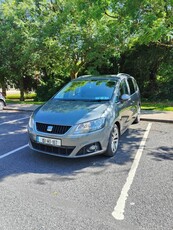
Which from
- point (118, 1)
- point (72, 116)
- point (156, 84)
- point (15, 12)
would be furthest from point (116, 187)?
point (15, 12)

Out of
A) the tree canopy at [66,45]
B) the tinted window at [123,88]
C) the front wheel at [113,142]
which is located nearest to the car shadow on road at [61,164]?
the front wheel at [113,142]

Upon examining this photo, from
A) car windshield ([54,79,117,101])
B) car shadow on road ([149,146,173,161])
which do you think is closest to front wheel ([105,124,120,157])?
car windshield ([54,79,117,101])

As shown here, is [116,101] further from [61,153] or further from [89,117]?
[61,153]

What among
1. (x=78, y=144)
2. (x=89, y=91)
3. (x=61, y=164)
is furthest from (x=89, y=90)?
(x=61, y=164)

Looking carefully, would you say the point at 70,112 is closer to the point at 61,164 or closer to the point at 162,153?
the point at 61,164

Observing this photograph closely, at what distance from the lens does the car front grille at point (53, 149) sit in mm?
3897

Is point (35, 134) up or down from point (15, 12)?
down

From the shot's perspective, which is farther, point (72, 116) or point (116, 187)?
point (72, 116)

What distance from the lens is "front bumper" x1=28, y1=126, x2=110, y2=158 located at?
12.5 feet

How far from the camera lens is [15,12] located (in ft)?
45.8

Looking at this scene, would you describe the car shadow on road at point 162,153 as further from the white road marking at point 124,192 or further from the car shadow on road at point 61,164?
the car shadow on road at point 61,164

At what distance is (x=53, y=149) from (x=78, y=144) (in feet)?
1.75

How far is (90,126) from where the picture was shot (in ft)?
12.9

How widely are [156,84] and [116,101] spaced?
10.8 m
